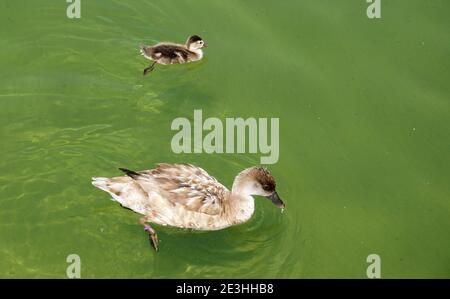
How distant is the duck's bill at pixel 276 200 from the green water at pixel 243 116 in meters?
0.22

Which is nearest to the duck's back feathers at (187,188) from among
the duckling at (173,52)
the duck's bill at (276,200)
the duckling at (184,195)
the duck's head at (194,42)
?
the duckling at (184,195)

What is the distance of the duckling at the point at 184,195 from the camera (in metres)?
5.19

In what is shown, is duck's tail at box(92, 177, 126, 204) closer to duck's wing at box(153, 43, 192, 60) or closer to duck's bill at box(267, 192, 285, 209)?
duck's bill at box(267, 192, 285, 209)

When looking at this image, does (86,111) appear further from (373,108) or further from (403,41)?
(403,41)

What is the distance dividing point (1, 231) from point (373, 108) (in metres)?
4.05

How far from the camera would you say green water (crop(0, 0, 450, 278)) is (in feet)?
16.8

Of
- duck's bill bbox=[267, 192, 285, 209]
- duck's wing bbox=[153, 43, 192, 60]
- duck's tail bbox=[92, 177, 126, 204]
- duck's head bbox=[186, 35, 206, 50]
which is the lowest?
duck's bill bbox=[267, 192, 285, 209]

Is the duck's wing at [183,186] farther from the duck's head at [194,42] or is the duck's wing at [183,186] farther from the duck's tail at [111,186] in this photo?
the duck's head at [194,42]

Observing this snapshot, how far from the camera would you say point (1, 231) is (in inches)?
198

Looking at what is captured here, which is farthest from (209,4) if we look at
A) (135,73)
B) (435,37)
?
(435,37)

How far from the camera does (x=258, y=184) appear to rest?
5254mm

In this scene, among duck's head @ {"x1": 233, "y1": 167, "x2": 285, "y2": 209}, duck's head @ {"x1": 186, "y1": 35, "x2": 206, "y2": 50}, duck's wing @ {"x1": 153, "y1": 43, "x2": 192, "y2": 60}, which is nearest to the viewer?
duck's head @ {"x1": 233, "y1": 167, "x2": 285, "y2": 209}

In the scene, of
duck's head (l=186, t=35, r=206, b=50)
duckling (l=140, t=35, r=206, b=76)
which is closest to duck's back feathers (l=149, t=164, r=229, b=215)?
duckling (l=140, t=35, r=206, b=76)

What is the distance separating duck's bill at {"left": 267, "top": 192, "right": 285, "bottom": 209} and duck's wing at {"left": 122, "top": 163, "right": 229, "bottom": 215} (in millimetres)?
452
